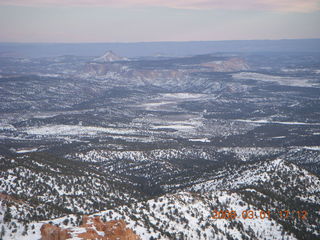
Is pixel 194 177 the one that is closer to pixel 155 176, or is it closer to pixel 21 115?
pixel 155 176

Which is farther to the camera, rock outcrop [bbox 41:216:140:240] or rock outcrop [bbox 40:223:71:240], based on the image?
rock outcrop [bbox 41:216:140:240]

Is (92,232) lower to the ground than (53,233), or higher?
lower

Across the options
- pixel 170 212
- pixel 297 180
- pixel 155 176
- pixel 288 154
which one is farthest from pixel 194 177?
pixel 288 154

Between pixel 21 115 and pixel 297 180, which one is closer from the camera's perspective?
pixel 297 180

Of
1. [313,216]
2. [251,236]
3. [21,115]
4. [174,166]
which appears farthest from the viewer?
[21,115]

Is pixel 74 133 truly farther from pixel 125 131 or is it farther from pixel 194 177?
pixel 194 177

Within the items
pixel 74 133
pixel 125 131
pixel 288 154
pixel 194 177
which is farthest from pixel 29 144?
pixel 288 154

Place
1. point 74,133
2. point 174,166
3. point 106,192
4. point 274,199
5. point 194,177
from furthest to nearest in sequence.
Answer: point 74,133, point 174,166, point 194,177, point 106,192, point 274,199

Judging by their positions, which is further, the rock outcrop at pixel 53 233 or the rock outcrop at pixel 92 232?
the rock outcrop at pixel 92 232

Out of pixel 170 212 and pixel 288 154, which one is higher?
pixel 170 212

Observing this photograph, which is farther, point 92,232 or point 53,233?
point 92,232
